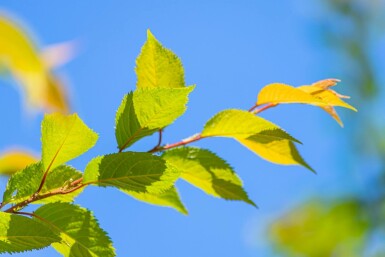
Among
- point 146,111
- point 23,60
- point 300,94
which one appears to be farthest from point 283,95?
point 23,60

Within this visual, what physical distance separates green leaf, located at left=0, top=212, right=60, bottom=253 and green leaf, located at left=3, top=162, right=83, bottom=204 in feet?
0.13

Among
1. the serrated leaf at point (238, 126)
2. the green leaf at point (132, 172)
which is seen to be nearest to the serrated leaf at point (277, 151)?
the serrated leaf at point (238, 126)

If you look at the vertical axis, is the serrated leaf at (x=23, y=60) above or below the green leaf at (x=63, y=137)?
above

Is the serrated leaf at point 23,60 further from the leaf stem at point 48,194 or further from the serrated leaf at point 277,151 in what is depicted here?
the serrated leaf at point 277,151

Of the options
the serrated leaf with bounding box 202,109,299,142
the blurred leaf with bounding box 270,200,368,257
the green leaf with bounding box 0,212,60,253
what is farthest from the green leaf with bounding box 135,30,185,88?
the blurred leaf with bounding box 270,200,368,257

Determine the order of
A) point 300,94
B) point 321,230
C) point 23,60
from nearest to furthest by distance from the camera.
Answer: point 23,60
point 300,94
point 321,230

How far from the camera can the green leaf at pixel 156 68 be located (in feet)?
1.73

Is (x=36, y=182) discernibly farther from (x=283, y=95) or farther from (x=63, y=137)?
(x=283, y=95)

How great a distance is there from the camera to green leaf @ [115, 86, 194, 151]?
442 millimetres

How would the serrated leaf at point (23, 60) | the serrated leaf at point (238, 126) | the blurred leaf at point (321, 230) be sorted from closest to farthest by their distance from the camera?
1. the serrated leaf at point (23, 60)
2. the serrated leaf at point (238, 126)
3. the blurred leaf at point (321, 230)

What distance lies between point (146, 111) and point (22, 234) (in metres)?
0.14

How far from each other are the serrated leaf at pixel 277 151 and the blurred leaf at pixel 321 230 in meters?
4.33

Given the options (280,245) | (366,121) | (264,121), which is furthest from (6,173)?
(366,121)

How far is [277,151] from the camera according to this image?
1.85 ft
